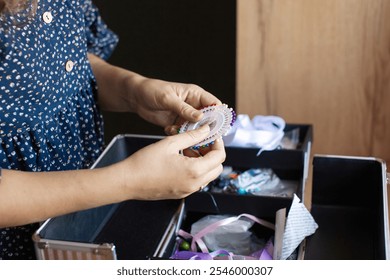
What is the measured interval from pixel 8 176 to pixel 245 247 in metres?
0.37

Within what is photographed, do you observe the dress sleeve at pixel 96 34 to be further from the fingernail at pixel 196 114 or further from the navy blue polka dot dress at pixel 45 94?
the fingernail at pixel 196 114

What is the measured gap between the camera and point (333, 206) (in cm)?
91

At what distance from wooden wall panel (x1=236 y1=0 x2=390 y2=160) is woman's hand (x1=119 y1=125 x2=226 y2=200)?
52 centimetres

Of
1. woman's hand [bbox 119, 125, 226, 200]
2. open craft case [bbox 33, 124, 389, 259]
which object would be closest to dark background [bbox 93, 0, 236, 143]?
open craft case [bbox 33, 124, 389, 259]

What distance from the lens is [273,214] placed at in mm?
863

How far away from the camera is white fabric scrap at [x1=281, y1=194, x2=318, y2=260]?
76 centimetres

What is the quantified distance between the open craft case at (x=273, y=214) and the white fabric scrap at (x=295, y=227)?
0.02 metres

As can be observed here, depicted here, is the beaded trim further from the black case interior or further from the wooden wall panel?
the wooden wall panel

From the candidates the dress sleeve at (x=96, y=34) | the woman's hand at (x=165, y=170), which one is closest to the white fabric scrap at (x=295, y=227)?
the woman's hand at (x=165, y=170)

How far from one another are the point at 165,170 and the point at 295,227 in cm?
22

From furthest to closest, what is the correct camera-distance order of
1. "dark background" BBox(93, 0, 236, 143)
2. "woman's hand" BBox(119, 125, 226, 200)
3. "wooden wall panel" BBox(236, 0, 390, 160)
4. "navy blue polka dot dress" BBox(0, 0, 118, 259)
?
1. "dark background" BBox(93, 0, 236, 143)
2. "wooden wall panel" BBox(236, 0, 390, 160)
3. "navy blue polka dot dress" BBox(0, 0, 118, 259)
4. "woman's hand" BBox(119, 125, 226, 200)

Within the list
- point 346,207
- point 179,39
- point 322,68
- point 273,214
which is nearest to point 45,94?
point 273,214

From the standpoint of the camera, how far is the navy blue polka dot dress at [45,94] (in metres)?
0.77

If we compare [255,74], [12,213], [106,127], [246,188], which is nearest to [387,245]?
[246,188]
